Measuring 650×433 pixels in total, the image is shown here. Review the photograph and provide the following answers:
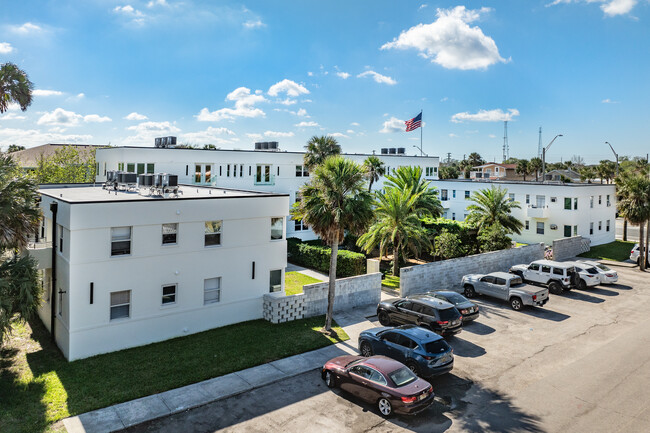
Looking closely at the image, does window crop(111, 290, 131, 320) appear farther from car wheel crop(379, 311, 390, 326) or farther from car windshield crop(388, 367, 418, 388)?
car wheel crop(379, 311, 390, 326)

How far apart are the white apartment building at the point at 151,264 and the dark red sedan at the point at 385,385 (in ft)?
25.7

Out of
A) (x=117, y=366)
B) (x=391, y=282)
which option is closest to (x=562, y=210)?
(x=391, y=282)

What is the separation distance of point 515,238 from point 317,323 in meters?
30.7

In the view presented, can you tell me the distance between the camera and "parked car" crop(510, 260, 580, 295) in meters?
26.1

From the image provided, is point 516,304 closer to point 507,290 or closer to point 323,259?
point 507,290

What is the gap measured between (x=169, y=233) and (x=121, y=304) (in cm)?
339

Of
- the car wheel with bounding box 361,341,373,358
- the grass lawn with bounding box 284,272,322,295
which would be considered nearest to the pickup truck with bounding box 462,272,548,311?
the grass lawn with bounding box 284,272,322,295

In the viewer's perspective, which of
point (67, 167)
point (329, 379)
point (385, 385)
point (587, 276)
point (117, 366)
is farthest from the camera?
point (67, 167)

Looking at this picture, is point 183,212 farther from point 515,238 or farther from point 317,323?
point 515,238

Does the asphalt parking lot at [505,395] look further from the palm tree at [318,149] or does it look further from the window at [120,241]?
the palm tree at [318,149]

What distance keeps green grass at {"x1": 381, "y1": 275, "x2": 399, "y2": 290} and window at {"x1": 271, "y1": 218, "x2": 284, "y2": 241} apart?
9157 millimetres

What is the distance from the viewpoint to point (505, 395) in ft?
44.0

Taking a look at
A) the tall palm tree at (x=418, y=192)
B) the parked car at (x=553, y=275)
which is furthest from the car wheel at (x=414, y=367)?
the tall palm tree at (x=418, y=192)

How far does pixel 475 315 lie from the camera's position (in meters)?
20.0
